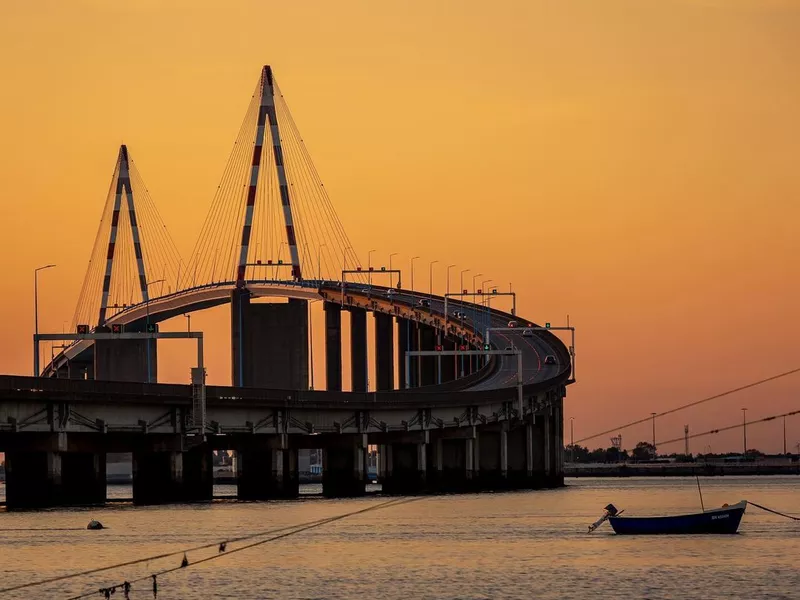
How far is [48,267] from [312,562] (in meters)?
56.4

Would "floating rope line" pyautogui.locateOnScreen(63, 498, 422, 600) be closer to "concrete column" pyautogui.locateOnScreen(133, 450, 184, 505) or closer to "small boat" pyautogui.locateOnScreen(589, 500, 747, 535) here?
"concrete column" pyautogui.locateOnScreen(133, 450, 184, 505)

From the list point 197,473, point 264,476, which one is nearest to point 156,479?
point 197,473

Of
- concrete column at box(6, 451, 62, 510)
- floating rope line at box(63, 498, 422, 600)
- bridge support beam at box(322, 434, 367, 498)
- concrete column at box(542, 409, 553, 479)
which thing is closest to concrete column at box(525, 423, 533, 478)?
concrete column at box(542, 409, 553, 479)

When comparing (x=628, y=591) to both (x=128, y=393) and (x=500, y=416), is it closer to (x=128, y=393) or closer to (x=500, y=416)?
(x=128, y=393)

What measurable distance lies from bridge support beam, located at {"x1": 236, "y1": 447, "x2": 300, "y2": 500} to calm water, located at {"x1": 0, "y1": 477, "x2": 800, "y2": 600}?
19822 mm

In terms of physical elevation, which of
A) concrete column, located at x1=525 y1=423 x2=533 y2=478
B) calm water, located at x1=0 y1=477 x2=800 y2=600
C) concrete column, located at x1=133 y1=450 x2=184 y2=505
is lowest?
calm water, located at x1=0 y1=477 x2=800 y2=600

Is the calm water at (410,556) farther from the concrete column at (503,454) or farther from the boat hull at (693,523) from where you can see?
the concrete column at (503,454)

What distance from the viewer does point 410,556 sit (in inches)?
3014

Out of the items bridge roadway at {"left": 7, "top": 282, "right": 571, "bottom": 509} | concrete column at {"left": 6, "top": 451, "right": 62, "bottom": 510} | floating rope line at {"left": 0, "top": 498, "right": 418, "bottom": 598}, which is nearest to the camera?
floating rope line at {"left": 0, "top": 498, "right": 418, "bottom": 598}

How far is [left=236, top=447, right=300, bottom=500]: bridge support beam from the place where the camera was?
439 ft

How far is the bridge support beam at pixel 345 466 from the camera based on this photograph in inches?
5605

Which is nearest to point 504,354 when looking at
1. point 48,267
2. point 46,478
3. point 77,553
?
point 48,267

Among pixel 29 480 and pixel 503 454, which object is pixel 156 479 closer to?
pixel 29 480

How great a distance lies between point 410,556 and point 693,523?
16.2 meters
